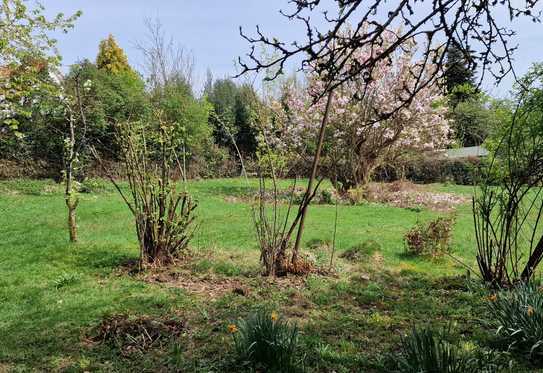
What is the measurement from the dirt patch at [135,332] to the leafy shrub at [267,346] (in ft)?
2.61

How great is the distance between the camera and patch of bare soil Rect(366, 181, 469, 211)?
13.8 metres

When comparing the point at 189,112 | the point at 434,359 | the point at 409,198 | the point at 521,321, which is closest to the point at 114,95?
the point at 189,112

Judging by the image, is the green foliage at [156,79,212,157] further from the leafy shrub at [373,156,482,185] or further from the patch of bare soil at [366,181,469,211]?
the leafy shrub at [373,156,482,185]

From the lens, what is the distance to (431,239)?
693cm

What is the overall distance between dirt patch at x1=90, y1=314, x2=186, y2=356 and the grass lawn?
0.17 feet

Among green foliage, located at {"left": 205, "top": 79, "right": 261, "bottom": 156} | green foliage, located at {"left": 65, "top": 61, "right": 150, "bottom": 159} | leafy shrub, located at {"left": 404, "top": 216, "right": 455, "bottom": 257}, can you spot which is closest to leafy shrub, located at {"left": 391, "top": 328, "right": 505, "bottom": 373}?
leafy shrub, located at {"left": 404, "top": 216, "right": 455, "bottom": 257}

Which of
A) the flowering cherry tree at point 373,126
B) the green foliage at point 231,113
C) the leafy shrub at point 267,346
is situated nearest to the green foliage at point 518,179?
the leafy shrub at point 267,346

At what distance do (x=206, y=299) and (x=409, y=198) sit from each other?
11.9 meters

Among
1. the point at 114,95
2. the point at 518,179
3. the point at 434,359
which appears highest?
the point at 114,95

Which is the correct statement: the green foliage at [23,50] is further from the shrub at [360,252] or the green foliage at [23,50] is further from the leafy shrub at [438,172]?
the leafy shrub at [438,172]

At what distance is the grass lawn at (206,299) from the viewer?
3102 mm

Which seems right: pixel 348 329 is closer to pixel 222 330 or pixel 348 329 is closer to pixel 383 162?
pixel 222 330

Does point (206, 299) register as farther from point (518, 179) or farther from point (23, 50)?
point (23, 50)

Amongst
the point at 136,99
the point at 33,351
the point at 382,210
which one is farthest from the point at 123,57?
the point at 33,351
